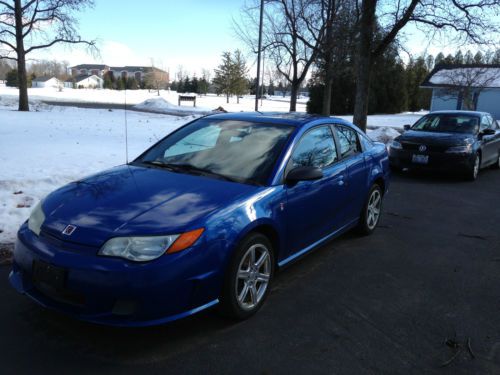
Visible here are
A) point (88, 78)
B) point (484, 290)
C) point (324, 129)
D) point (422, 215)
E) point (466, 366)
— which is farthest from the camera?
point (88, 78)

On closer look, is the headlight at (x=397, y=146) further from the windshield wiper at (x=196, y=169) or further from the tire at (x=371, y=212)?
the windshield wiper at (x=196, y=169)

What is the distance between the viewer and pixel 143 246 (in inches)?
110

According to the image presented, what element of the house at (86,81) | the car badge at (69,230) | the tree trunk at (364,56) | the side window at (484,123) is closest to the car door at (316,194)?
the car badge at (69,230)

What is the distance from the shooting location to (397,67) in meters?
35.3

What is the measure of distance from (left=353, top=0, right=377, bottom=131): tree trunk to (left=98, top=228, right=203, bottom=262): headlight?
1157 cm

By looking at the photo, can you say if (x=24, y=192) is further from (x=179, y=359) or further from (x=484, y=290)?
(x=484, y=290)

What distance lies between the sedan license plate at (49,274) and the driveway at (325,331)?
44 centimetres

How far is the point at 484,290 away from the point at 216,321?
2.53m

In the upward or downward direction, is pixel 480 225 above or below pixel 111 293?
below

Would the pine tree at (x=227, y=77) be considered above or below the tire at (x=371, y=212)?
above

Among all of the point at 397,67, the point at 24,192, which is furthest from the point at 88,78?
the point at 24,192

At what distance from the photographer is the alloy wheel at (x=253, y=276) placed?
3309 mm

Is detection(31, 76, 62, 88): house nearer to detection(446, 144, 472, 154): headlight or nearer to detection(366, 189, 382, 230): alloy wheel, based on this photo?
detection(446, 144, 472, 154): headlight

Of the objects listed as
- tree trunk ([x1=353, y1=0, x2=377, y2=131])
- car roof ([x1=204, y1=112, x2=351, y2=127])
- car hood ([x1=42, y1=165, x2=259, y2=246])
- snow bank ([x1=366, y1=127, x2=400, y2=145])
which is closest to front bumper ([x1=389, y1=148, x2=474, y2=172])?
tree trunk ([x1=353, y1=0, x2=377, y2=131])
